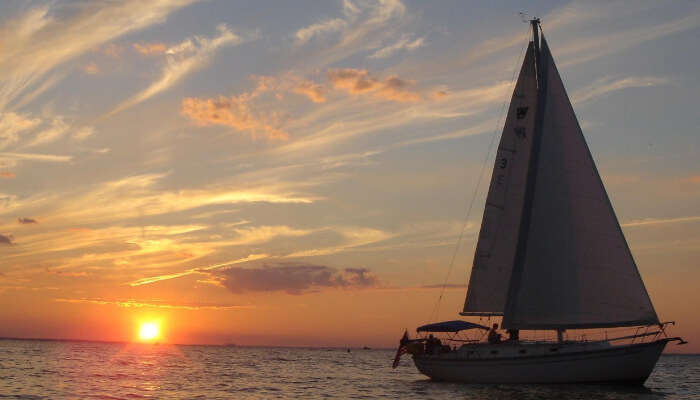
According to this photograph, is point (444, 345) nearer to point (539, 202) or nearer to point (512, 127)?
point (539, 202)

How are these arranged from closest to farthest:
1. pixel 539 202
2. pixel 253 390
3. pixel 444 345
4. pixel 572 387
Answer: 1. pixel 572 387
2. pixel 539 202
3. pixel 444 345
4. pixel 253 390

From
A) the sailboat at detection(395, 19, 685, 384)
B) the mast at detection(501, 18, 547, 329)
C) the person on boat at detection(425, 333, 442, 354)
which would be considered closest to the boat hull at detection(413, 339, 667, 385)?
the sailboat at detection(395, 19, 685, 384)

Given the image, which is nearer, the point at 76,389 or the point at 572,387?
the point at 572,387

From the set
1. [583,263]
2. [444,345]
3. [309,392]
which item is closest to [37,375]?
[309,392]

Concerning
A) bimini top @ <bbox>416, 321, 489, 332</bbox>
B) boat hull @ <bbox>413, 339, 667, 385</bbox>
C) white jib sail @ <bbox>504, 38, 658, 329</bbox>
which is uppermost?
white jib sail @ <bbox>504, 38, 658, 329</bbox>

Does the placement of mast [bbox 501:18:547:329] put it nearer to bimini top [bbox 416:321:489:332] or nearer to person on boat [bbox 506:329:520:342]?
person on boat [bbox 506:329:520:342]

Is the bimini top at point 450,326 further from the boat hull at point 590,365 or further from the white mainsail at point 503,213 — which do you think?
the boat hull at point 590,365

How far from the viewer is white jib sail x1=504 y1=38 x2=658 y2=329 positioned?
43.4 meters

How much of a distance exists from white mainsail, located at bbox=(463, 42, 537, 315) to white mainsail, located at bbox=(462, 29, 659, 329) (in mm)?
65

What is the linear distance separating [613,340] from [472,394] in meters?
9.01

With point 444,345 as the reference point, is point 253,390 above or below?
below

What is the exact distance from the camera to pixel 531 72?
152ft

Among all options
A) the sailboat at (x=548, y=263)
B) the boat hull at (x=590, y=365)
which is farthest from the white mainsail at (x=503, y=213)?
the boat hull at (x=590, y=365)

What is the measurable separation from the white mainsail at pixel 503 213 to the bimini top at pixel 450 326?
1.09 metres
